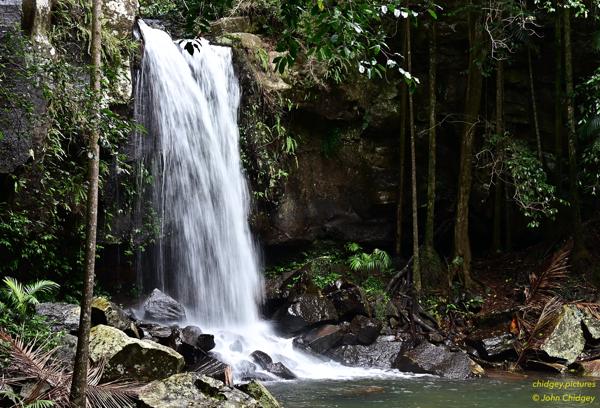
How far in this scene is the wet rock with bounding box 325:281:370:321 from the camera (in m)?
10.8

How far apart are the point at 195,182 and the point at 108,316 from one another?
4183 millimetres

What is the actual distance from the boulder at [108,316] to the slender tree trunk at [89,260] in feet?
6.87

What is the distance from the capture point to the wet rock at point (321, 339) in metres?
10.1

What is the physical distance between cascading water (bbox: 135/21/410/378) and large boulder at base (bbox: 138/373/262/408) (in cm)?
394

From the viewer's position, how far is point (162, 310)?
9.40m

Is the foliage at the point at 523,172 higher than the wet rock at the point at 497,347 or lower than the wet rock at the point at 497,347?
higher

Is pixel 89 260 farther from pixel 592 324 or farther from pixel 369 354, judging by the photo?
pixel 592 324

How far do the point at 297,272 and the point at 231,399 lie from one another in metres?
6.38

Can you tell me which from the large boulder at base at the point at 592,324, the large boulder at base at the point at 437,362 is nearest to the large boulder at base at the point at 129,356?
the large boulder at base at the point at 437,362

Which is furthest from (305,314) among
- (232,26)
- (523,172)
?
(232,26)

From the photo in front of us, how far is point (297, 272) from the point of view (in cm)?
1205

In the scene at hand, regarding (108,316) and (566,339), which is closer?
(108,316)

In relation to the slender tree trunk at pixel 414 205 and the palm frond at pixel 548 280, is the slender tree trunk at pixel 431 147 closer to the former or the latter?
the slender tree trunk at pixel 414 205

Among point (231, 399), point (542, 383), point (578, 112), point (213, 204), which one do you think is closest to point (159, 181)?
point (213, 204)
